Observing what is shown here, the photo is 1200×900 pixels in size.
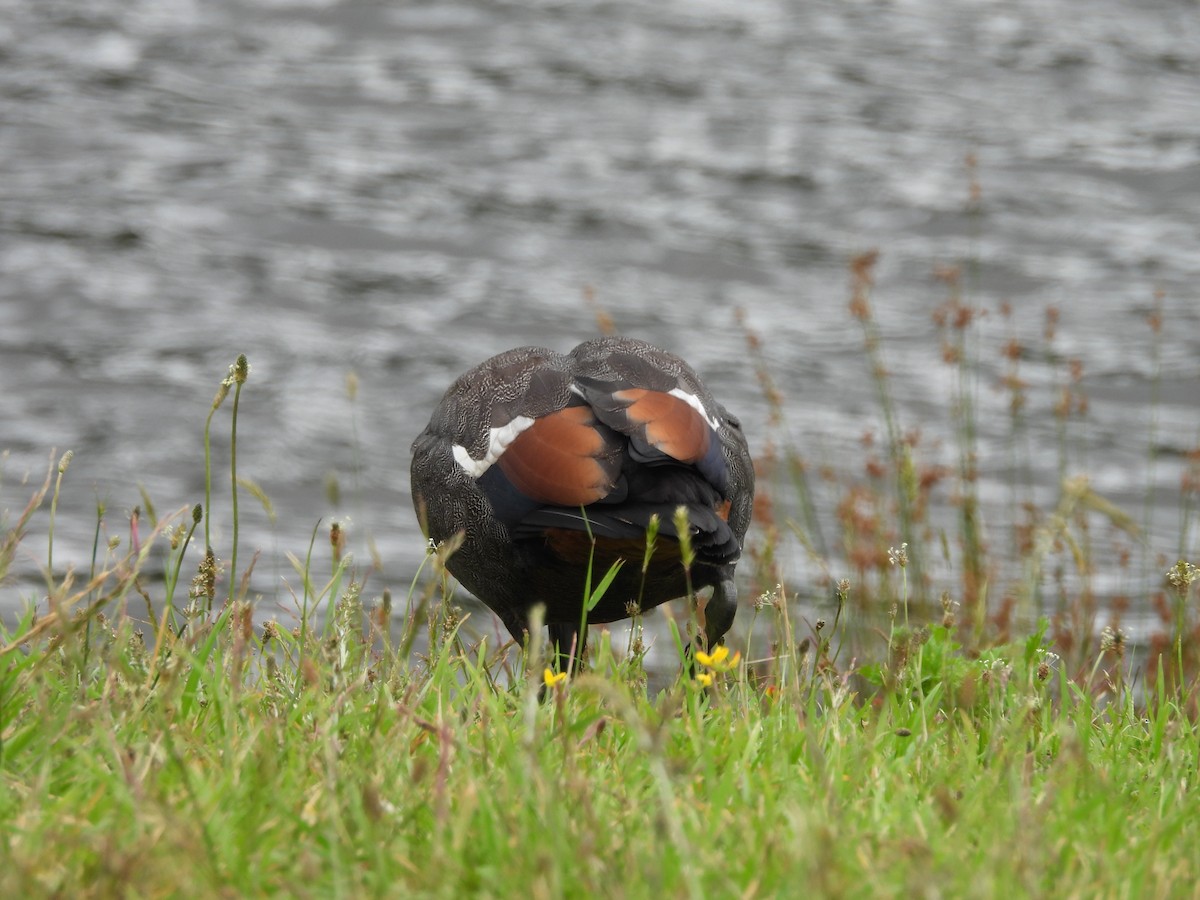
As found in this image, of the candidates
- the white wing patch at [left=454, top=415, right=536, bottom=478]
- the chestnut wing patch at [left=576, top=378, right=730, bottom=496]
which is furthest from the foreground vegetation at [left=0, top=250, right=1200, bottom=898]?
the white wing patch at [left=454, top=415, right=536, bottom=478]

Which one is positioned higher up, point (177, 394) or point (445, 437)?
point (445, 437)

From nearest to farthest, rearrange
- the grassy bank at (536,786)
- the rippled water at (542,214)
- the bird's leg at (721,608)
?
1. the grassy bank at (536,786)
2. the bird's leg at (721,608)
3. the rippled water at (542,214)

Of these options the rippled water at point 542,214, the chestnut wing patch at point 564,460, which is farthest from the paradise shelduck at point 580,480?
the rippled water at point 542,214

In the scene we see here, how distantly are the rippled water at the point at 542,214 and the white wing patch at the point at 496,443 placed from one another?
401 cm

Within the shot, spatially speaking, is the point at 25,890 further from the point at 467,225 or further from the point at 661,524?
the point at 467,225

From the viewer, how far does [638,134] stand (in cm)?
1342

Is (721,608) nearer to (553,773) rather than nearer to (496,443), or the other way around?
(496,443)

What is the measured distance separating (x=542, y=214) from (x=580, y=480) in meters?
8.63

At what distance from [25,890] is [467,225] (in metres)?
10.3

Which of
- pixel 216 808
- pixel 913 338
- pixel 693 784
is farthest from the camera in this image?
pixel 913 338

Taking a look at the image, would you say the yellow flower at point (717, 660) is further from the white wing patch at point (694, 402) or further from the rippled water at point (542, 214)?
the rippled water at point (542, 214)

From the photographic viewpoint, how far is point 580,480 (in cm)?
396

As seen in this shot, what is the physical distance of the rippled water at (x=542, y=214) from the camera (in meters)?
9.97

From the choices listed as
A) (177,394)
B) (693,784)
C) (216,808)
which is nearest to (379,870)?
(216,808)
